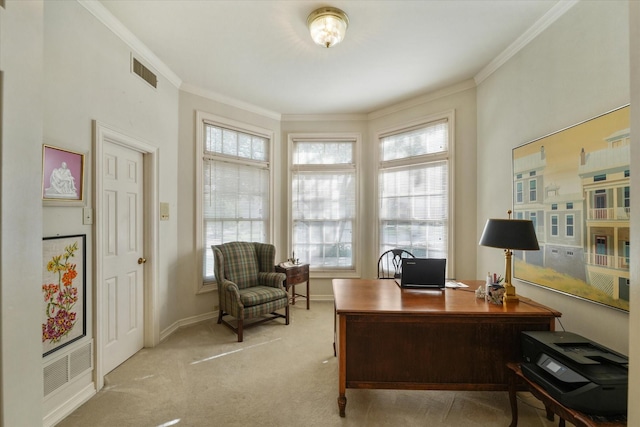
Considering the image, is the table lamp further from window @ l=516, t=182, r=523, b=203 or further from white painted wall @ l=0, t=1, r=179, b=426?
white painted wall @ l=0, t=1, r=179, b=426

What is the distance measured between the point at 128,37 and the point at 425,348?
3593 mm

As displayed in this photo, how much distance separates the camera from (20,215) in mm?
808

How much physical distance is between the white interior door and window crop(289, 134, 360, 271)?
7.02ft

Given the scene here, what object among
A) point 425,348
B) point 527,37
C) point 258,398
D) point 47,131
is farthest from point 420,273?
point 47,131

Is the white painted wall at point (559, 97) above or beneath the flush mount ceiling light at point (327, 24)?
beneath

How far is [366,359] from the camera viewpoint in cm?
201

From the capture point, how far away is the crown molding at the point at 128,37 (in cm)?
216

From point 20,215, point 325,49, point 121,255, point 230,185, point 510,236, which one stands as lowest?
point 121,255

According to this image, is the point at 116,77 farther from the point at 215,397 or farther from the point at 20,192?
the point at 215,397

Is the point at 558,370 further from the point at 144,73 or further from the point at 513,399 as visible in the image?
the point at 144,73

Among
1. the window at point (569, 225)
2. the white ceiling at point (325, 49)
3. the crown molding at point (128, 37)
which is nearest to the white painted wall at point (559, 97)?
the white ceiling at point (325, 49)

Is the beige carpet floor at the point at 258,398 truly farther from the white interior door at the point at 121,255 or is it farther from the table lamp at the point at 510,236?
the table lamp at the point at 510,236

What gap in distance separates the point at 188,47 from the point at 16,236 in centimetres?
259

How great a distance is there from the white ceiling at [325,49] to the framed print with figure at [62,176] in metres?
1.25
